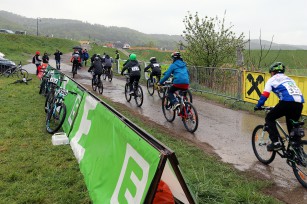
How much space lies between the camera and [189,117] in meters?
8.78

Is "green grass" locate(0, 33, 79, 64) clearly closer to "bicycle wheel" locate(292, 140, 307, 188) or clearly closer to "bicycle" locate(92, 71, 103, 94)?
"bicycle" locate(92, 71, 103, 94)

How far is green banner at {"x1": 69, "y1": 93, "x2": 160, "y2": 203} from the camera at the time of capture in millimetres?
2906

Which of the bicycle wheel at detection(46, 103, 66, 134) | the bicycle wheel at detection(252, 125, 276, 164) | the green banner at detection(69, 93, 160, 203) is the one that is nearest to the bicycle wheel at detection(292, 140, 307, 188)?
the bicycle wheel at detection(252, 125, 276, 164)

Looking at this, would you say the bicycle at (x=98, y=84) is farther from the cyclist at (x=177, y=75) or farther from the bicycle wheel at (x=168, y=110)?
the cyclist at (x=177, y=75)

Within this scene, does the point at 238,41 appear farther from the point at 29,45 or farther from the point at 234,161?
the point at 29,45

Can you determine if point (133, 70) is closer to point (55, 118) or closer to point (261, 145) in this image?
point (55, 118)

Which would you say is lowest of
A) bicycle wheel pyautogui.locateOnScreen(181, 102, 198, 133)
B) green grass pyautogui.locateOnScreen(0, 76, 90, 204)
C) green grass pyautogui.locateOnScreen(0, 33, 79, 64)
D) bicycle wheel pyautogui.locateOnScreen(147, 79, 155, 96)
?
green grass pyautogui.locateOnScreen(0, 76, 90, 204)

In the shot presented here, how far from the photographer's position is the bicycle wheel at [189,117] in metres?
8.60

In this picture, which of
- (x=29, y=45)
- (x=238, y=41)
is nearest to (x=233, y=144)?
(x=238, y=41)

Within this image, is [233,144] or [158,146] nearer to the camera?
[158,146]

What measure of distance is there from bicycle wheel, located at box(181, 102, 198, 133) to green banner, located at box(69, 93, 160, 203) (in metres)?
3.64

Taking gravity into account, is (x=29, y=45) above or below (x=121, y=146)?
above

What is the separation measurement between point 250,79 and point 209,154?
6510 mm

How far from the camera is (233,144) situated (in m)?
7.68
